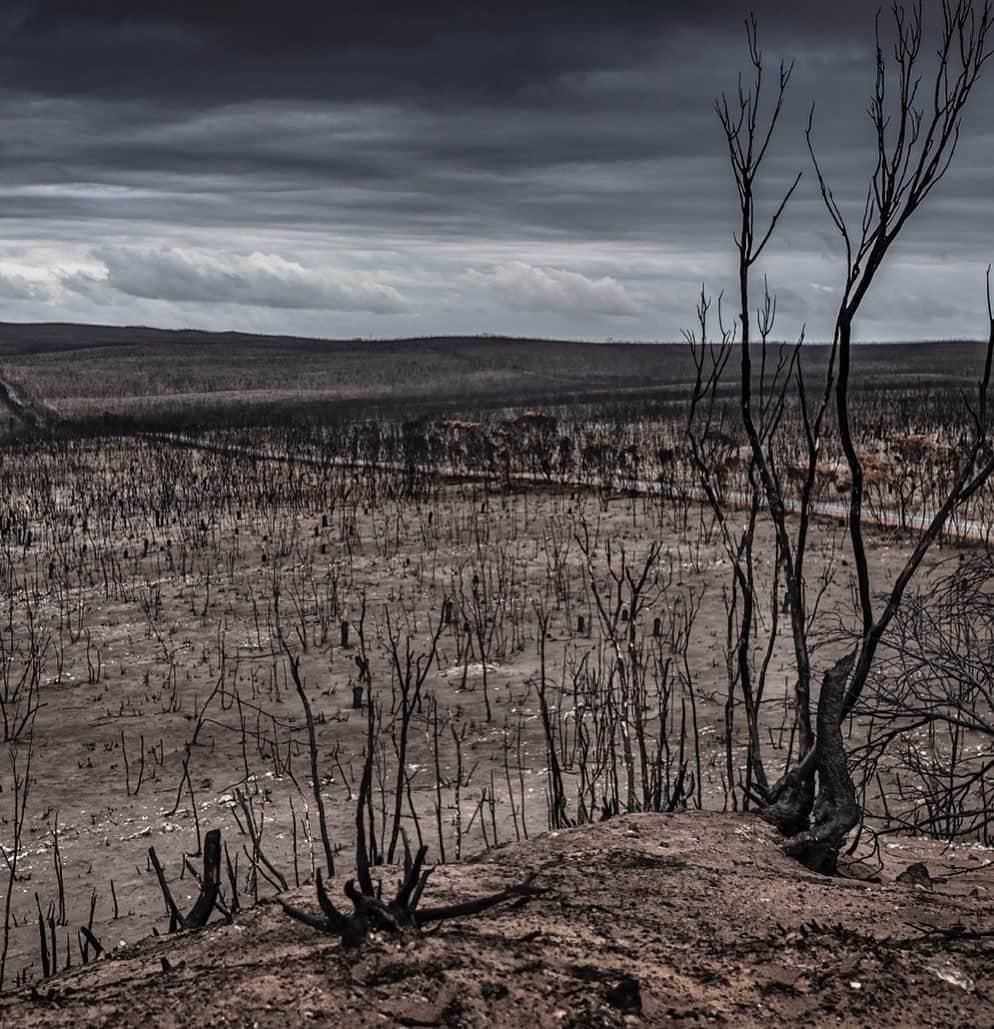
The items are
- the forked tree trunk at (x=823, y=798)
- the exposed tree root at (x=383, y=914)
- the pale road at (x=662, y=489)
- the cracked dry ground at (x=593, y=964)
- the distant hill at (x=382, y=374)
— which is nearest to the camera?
the cracked dry ground at (x=593, y=964)

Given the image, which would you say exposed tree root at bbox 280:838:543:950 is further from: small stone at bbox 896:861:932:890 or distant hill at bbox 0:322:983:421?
distant hill at bbox 0:322:983:421

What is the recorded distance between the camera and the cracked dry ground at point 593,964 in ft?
8.96

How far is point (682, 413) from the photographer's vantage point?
39500 millimetres

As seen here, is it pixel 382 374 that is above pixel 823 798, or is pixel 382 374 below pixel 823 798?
above

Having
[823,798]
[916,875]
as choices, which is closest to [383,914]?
[823,798]

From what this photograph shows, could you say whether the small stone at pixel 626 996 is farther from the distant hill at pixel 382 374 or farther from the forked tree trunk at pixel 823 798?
the distant hill at pixel 382 374

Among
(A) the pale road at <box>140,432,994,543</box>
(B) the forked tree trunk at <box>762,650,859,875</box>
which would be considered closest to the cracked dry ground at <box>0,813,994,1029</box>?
(B) the forked tree trunk at <box>762,650,859,875</box>

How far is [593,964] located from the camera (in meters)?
2.96

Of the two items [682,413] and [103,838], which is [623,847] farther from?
[682,413]

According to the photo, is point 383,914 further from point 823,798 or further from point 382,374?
point 382,374

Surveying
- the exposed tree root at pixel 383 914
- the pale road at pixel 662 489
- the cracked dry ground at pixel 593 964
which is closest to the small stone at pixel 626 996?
the cracked dry ground at pixel 593 964

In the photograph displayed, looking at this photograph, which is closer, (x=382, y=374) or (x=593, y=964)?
(x=593, y=964)

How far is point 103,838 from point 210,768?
1.17 meters

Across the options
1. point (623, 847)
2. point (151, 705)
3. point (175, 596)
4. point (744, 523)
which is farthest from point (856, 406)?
point (623, 847)
